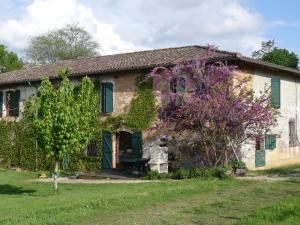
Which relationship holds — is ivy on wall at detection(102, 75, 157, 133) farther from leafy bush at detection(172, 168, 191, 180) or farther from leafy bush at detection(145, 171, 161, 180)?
leafy bush at detection(172, 168, 191, 180)

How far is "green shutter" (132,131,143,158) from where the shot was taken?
2245cm

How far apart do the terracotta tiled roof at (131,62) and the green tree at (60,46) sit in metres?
26.5

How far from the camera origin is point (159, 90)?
72.3 ft

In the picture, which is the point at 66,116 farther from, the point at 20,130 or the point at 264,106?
the point at 20,130

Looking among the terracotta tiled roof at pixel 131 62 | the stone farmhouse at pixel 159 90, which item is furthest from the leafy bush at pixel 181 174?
the terracotta tiled roof at pixel 131 62

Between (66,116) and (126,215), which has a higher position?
(66,116)

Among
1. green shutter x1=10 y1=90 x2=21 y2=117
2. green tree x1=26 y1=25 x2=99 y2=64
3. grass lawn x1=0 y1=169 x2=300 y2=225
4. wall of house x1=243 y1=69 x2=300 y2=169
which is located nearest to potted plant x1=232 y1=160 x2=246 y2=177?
wall of house x1=243 y1=69 x2=300 y2=169

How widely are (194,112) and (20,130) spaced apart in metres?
12.2

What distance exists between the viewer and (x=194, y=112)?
61.6ft

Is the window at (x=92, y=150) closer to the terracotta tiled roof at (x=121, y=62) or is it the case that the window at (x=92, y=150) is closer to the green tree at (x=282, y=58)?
the terracotta tiled roof at (x=121, y=62)

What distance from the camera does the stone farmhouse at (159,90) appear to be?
21.8m

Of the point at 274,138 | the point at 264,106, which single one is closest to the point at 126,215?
the point at 264,106

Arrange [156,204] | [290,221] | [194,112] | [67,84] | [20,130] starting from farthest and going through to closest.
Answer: [20,130], [194,112], [67,84], [156,204], [290,221]

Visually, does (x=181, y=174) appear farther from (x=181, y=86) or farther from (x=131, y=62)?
(x=131, y=62)
